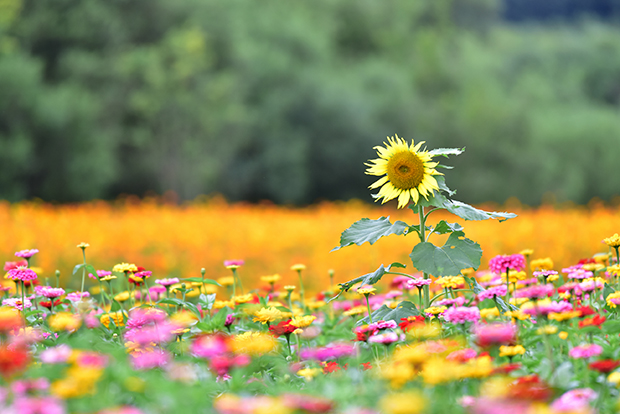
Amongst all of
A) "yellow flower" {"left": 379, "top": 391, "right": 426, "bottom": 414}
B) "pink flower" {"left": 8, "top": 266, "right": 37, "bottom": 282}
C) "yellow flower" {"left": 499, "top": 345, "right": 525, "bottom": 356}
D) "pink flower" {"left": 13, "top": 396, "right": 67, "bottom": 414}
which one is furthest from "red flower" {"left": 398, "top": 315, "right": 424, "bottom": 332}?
"pink flower" {"left": 8, "top": 266, "right": 37, "bottom": 282}

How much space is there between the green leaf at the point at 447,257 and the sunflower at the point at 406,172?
0.17 metres

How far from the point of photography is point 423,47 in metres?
18.8

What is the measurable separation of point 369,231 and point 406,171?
0.75ft

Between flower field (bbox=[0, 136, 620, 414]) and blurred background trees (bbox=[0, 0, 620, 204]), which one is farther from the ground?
blurred background trees (bbox=[0, 0, 620, 204])

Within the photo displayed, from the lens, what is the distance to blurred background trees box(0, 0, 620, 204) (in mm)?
10672

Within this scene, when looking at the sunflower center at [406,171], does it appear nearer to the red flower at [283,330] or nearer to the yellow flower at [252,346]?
the red flower at [283,330]

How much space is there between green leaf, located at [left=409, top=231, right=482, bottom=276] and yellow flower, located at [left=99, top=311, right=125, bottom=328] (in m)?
0.96

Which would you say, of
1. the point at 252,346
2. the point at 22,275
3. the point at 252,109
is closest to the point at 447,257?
the point at 252,346

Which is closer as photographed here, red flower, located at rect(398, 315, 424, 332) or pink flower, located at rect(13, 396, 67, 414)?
pink flower, located at rect(13, 396, 67, 414)

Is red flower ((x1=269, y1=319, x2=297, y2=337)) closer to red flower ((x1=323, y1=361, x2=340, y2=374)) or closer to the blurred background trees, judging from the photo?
red flower ((x1=323, y1=361, x2=340, y2=374))

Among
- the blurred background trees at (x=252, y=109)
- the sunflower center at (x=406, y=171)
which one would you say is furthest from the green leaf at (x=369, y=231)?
the blurred background trees at (x=252, y=109)

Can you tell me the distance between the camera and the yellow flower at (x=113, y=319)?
6.02 feet

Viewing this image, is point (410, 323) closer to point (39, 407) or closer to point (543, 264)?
point (543, 264)

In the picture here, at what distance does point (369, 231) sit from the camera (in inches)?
73.8
